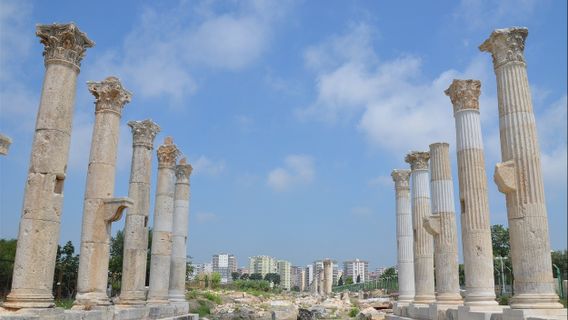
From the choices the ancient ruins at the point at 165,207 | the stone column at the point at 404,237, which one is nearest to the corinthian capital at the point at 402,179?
the stone column at the point at 404,237

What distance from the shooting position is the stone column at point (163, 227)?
22.9 m

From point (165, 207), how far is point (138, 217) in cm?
439

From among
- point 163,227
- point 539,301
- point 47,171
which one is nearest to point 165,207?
point 163,227

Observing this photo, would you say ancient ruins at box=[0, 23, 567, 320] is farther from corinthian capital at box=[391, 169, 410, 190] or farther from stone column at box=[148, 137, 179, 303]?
corinthian capital at box=[391, 169, 410, 190]

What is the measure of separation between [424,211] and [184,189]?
521 inches

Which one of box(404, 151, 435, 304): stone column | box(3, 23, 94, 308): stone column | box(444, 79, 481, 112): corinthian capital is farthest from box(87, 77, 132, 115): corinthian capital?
box(404, 151, 435, 304): stone column

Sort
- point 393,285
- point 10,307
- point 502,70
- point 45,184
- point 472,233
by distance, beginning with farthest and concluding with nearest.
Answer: point 393,285, point 472,233, point 502,70, point 45,184, point 10,307

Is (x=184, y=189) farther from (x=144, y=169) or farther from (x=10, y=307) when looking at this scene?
(x=10, y=307)

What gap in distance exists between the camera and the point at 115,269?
1842 inches

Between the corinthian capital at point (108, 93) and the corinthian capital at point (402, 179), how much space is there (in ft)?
54.1

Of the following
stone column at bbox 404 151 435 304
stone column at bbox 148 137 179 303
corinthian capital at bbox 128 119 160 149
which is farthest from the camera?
stone column at bbox 148 137 179 303

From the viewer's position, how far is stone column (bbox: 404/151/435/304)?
22.3 metres

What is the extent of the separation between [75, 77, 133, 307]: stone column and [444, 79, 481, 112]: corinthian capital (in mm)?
11389

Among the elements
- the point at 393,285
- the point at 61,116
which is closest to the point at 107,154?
the point at 61,116
